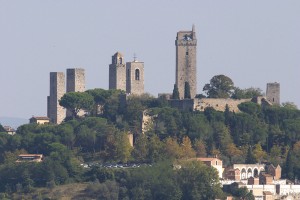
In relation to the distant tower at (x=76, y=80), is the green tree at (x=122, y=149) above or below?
below

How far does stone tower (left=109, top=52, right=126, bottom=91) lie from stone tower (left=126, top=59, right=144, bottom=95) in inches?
16.1

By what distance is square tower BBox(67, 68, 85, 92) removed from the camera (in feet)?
282

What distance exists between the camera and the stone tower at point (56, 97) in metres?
85.6

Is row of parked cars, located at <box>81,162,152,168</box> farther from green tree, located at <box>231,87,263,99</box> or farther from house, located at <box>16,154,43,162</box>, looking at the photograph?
green tree, located at <box>231,87,263,99</box>

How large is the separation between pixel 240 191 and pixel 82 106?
530 inches

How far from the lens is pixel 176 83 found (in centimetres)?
8281

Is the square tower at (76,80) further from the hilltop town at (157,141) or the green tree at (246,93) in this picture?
the green tree at (246,93)

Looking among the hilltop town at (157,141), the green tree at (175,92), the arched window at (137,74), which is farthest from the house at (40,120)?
the green tree at (175,92)

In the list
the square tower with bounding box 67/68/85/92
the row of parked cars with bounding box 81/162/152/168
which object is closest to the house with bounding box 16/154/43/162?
the row of parked cars with bounding box 81/162/152/168

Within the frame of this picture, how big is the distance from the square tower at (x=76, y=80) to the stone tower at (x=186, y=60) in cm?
589

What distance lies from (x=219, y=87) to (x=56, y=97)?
8.85m

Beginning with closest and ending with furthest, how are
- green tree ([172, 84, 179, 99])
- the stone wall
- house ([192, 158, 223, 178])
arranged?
house ([192, 158, 223, 178]) → the stone wall → green tree ([172, 84, 179, 99])

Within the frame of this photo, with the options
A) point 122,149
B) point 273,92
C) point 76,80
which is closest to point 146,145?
point 122,149

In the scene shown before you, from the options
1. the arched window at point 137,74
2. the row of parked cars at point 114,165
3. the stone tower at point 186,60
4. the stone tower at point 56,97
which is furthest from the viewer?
the stone tower at point 56,97
